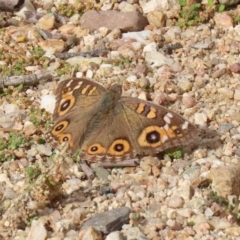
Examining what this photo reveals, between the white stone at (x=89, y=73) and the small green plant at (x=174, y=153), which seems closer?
the small green plant at (x=174, y=153)

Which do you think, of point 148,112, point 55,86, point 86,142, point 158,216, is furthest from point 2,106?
point 158,216

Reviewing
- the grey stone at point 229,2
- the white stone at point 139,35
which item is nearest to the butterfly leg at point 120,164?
the white stone at point 139,35

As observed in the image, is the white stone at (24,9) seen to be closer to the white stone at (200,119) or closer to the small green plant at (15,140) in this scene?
the small green plant at (15,140)

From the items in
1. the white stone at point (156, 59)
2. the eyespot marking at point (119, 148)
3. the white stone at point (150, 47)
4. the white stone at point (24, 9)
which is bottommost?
the white stone at point (156, 59)

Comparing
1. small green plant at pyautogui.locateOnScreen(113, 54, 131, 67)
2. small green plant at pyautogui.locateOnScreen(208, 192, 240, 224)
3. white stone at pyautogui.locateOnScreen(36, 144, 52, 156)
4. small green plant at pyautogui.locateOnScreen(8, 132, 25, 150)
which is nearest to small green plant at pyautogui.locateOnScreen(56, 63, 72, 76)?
small green plant at pyautogui.locateOnScreen(113, 54, 131, 67)

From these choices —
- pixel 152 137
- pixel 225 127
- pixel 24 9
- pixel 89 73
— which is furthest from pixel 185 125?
pixel 24 9

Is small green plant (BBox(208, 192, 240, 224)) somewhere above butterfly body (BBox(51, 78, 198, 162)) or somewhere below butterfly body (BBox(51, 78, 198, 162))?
below

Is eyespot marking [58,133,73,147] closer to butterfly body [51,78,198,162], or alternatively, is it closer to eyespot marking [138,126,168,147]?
butterfly body [51,78,198,162]

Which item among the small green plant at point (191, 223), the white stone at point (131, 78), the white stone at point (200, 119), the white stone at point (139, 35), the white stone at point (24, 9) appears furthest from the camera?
the white stone at point (24, 9)
